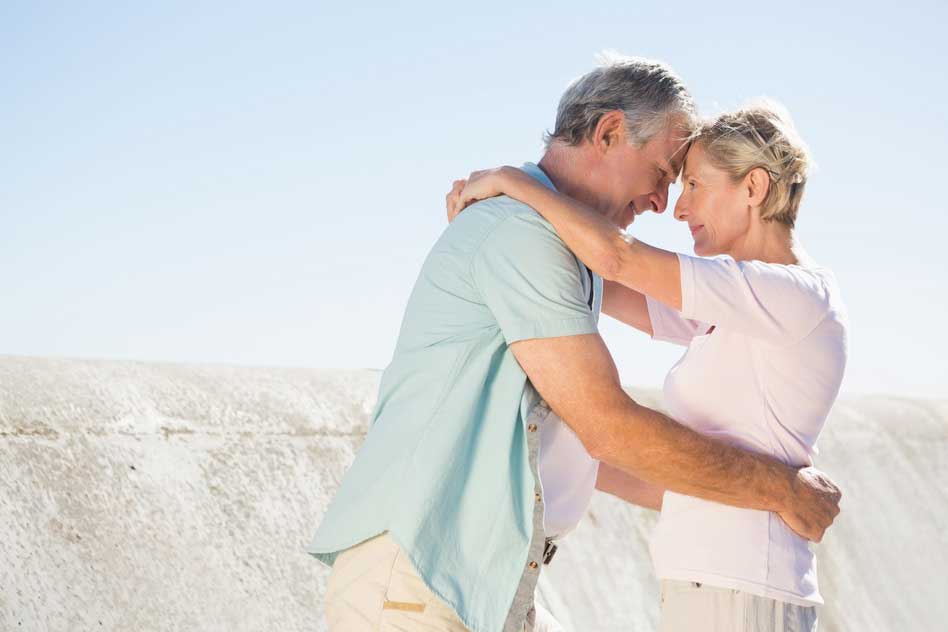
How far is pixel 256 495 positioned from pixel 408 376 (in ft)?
5.61

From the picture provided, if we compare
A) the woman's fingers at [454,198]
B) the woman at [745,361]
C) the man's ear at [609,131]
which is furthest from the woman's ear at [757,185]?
the woman's fingers at [454,198]

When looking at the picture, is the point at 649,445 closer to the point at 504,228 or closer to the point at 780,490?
the point at 780,490

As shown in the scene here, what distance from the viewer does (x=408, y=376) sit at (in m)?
1.92

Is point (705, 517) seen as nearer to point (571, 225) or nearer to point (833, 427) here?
point (571, 225)

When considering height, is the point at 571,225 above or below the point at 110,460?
above

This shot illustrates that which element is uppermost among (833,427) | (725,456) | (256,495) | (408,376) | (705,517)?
(408,376)

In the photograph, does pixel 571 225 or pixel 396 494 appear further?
pixel 571 225

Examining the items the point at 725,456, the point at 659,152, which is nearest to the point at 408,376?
the point at 725,456

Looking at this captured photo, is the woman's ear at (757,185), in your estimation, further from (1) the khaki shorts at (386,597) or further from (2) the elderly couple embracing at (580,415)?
(1) the khaki shorts at (386,597)

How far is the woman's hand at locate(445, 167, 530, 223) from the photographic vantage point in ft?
6.78

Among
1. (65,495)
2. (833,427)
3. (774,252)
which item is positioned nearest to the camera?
(774,252)

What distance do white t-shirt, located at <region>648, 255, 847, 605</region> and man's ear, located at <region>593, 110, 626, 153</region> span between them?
361 millimetres

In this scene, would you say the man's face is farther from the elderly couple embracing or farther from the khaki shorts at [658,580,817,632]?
the khaki shorts at [658,580,817,632]

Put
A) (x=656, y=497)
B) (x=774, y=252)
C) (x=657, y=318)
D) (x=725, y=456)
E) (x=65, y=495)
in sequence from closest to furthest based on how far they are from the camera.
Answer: (x=725, y=456) → (x=774, y=252) → (x=656, y=497) → (x=657, y=318) → (x=65, y=495)
